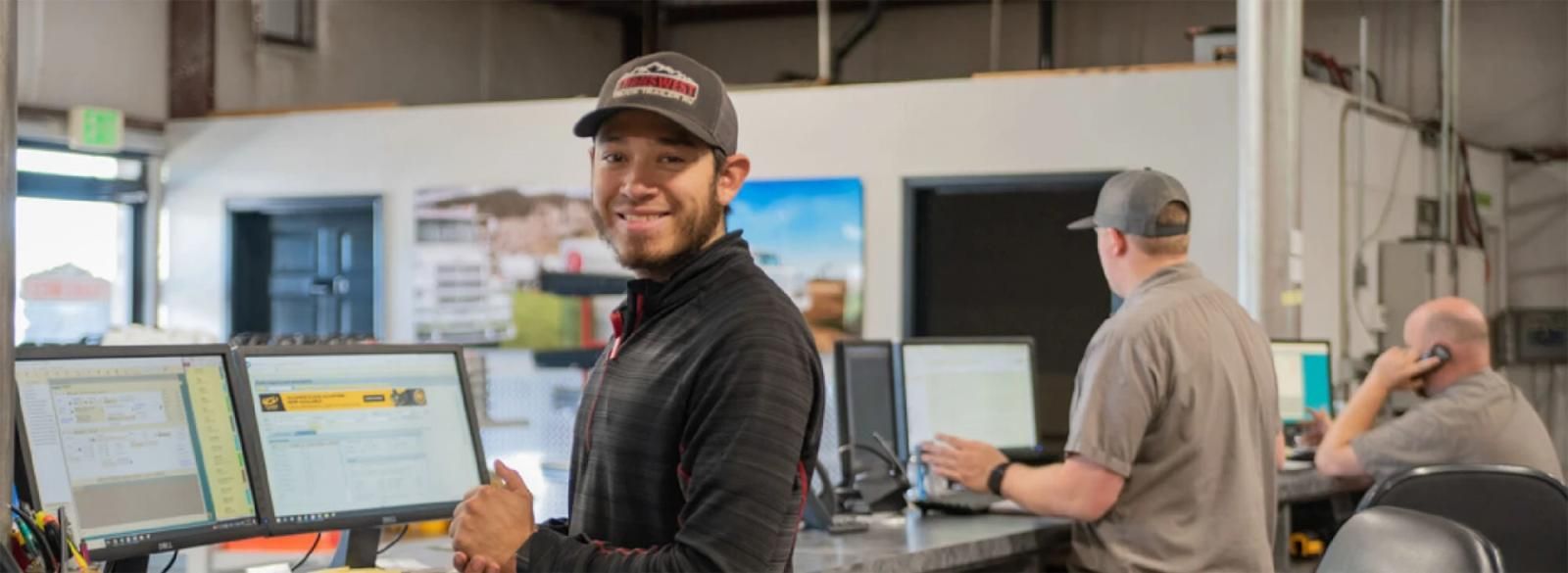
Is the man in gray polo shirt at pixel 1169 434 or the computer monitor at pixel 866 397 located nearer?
the man in gray polo shirt at pixel 1169 434

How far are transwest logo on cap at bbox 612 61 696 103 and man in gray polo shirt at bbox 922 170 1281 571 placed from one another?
165 centimetres

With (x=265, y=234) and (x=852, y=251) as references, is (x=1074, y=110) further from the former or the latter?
(x=265, y=234)

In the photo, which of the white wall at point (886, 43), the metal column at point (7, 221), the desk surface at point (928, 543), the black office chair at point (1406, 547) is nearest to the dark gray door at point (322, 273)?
the white wall at point (886, 43)

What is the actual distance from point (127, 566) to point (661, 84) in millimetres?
1262

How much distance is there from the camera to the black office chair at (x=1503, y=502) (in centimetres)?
379

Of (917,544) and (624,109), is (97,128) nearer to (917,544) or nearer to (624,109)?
(917,544)

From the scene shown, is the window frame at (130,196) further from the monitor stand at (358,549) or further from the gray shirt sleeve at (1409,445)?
the monitor stand at (358,549)

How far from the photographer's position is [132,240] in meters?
9.47

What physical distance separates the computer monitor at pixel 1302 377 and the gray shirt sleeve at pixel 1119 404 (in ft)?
10.2

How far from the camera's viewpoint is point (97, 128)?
348 inches

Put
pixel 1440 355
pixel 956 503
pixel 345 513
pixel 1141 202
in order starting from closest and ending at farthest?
1. pixel 345 513
2. pixel 1141 202
3. pixel 956 503
4. pixel 1440 355

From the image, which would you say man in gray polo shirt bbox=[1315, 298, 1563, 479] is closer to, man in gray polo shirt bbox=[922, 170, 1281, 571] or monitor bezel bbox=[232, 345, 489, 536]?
man in gray polo shirt bbox=[922, 170, 1281, 571]

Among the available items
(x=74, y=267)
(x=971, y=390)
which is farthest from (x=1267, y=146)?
(x=74, y=267)

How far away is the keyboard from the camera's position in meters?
4.09
